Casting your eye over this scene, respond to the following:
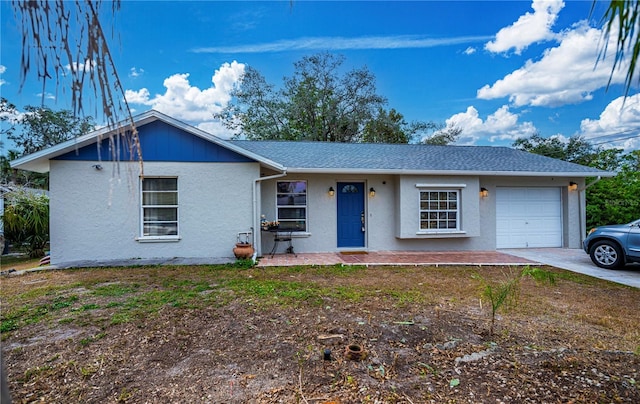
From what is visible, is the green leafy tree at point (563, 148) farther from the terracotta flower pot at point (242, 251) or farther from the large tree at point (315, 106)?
the terracotta flower pot at point (242, 251)

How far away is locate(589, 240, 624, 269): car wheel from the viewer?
753 centimetres

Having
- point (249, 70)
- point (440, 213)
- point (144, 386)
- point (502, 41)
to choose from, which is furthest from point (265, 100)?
point (144, 386)

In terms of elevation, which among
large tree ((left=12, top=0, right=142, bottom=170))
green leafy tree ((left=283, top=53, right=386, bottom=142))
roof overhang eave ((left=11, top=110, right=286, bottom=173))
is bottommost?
large tree ((left=12, top=0, right=142, bottom=170))

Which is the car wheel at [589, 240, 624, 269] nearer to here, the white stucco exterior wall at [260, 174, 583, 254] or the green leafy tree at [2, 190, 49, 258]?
the white stucco exterior wall at [260, 174, 583, 254]

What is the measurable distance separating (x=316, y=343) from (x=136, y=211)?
7.22 meters

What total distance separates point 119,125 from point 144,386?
7.93 feet

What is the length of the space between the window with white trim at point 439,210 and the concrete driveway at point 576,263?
7.18ft

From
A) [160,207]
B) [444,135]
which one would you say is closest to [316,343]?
[160,207]

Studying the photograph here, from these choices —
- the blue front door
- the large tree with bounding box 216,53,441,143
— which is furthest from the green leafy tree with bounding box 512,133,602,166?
the blue front door

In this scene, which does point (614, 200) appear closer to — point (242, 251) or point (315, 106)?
point (242, 251)

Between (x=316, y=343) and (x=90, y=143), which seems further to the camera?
(x=90, y=143)

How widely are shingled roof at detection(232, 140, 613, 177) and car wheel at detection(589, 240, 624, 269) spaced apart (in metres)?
3.09

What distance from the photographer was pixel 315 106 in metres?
23.2

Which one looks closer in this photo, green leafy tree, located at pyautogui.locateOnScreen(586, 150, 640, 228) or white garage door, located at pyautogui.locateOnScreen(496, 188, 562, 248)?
white garage door, located at pyautogui.locateOnScreen(496, 188, 562, 248)
